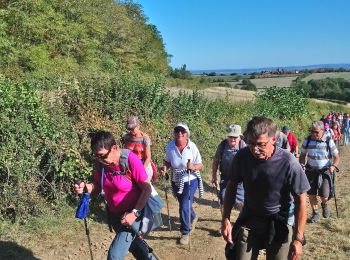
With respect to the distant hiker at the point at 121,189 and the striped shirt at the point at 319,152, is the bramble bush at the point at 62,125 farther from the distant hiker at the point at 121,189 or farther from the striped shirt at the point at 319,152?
the striped shirt at the point at 319,152

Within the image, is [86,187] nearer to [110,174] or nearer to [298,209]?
[110,174]

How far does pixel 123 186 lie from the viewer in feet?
13.7

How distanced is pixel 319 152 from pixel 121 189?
4.90 metres

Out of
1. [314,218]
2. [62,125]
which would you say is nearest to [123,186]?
[62,125]

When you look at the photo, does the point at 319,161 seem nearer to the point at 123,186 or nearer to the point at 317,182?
the point at 317,182

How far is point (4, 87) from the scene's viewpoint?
7168 mm

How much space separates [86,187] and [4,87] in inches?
141

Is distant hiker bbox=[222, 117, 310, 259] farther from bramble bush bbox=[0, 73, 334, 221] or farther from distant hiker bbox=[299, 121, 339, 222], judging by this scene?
distant hiker bbox=[299, 121, 339, 222]

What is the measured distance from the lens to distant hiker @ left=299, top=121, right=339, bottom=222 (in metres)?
7.90

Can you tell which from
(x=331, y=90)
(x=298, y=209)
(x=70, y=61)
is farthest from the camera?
(x=331, y=90)

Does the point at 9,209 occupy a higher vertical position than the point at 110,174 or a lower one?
lower

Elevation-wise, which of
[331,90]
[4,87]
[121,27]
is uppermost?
[121,27]

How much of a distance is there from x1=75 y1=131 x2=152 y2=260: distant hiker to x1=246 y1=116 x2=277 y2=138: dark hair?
1183 mm

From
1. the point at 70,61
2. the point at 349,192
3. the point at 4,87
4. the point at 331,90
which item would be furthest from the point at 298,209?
the point at 331,90
